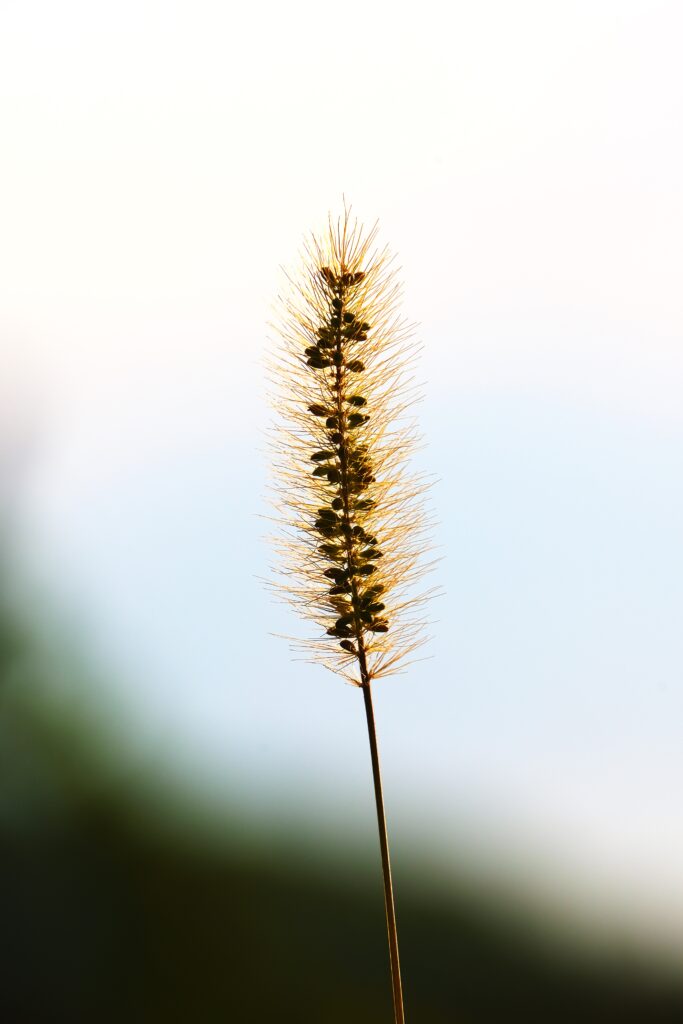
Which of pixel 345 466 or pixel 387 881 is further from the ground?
pixel 345 466

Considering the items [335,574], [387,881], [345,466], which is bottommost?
[387,881]

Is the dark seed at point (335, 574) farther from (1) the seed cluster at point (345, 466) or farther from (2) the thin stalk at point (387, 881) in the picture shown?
(2) the thin stalk at point (387, 881)

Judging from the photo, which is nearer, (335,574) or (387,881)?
(387,881)

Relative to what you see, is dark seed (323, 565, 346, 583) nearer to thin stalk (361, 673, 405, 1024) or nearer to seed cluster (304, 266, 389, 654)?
seed cluster (304, 266, 389, 654)

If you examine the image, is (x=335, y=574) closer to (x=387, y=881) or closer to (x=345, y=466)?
(x=345, y=466)

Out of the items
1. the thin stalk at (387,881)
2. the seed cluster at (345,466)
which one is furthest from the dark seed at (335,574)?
the thin stalk at (387,881)

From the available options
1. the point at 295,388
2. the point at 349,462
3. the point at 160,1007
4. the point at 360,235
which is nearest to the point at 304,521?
the point at 349,462

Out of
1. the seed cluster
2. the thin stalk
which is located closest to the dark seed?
the seed cluster

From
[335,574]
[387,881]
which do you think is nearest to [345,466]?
[335,574]

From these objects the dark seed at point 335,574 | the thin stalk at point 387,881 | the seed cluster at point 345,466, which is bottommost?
the thin stalk at point 387,881
